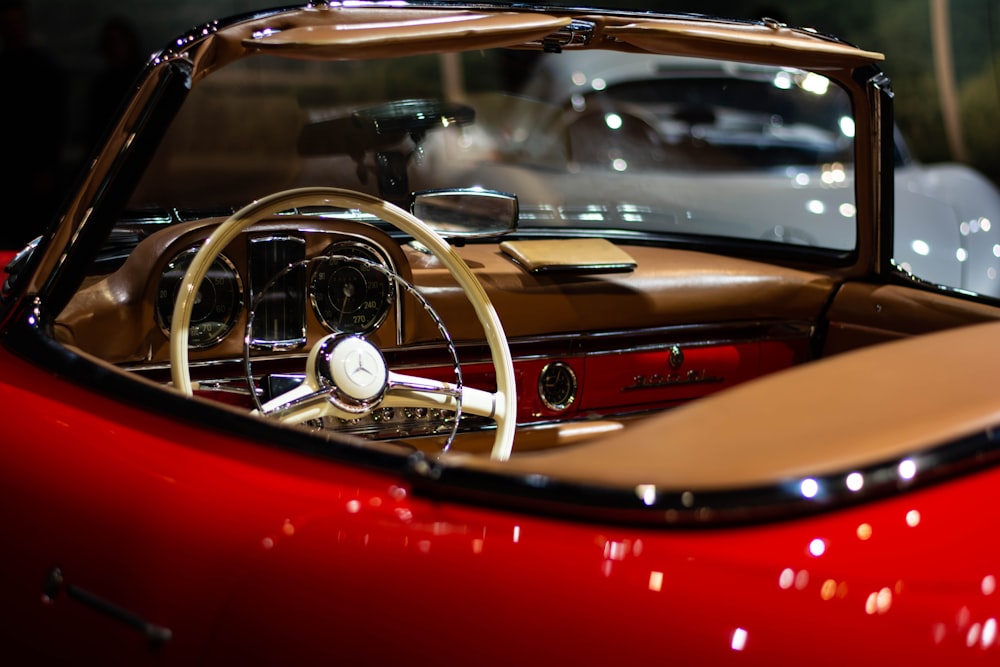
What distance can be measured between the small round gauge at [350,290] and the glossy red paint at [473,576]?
743 millimetres

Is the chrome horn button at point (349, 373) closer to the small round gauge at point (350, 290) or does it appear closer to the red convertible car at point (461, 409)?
the red convertible car at point (461, 409)

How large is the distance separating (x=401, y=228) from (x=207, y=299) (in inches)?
15.1

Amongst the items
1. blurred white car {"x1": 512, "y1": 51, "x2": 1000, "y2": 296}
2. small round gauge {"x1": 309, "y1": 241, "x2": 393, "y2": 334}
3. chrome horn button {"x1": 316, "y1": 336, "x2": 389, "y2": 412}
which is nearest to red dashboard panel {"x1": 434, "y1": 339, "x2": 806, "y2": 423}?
small round gauge {"x1": 309, "y1": 241, "x2": 393, "y2": 334}

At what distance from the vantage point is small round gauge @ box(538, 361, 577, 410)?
2.34 meters

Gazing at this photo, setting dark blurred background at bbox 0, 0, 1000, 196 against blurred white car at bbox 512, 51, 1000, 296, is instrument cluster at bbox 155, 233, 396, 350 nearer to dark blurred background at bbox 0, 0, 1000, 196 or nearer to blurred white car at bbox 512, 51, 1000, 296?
blurred white car at bbox 512, 51, 1000, 296

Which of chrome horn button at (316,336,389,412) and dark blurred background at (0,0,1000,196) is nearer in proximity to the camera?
chrome horn button at (316,336,389,412)

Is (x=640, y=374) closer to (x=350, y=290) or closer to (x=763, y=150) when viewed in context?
(x=350, y=290)

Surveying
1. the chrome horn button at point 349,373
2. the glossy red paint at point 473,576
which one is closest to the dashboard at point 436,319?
the chrome horn button at point 349,373

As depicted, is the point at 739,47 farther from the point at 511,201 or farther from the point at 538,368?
the point at 538,368

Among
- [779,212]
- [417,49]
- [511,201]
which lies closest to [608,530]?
[417,49]

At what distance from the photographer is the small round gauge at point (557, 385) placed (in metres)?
2.34

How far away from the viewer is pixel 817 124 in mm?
5715

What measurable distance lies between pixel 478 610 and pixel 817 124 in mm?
5110

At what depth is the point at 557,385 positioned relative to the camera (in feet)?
7.77
